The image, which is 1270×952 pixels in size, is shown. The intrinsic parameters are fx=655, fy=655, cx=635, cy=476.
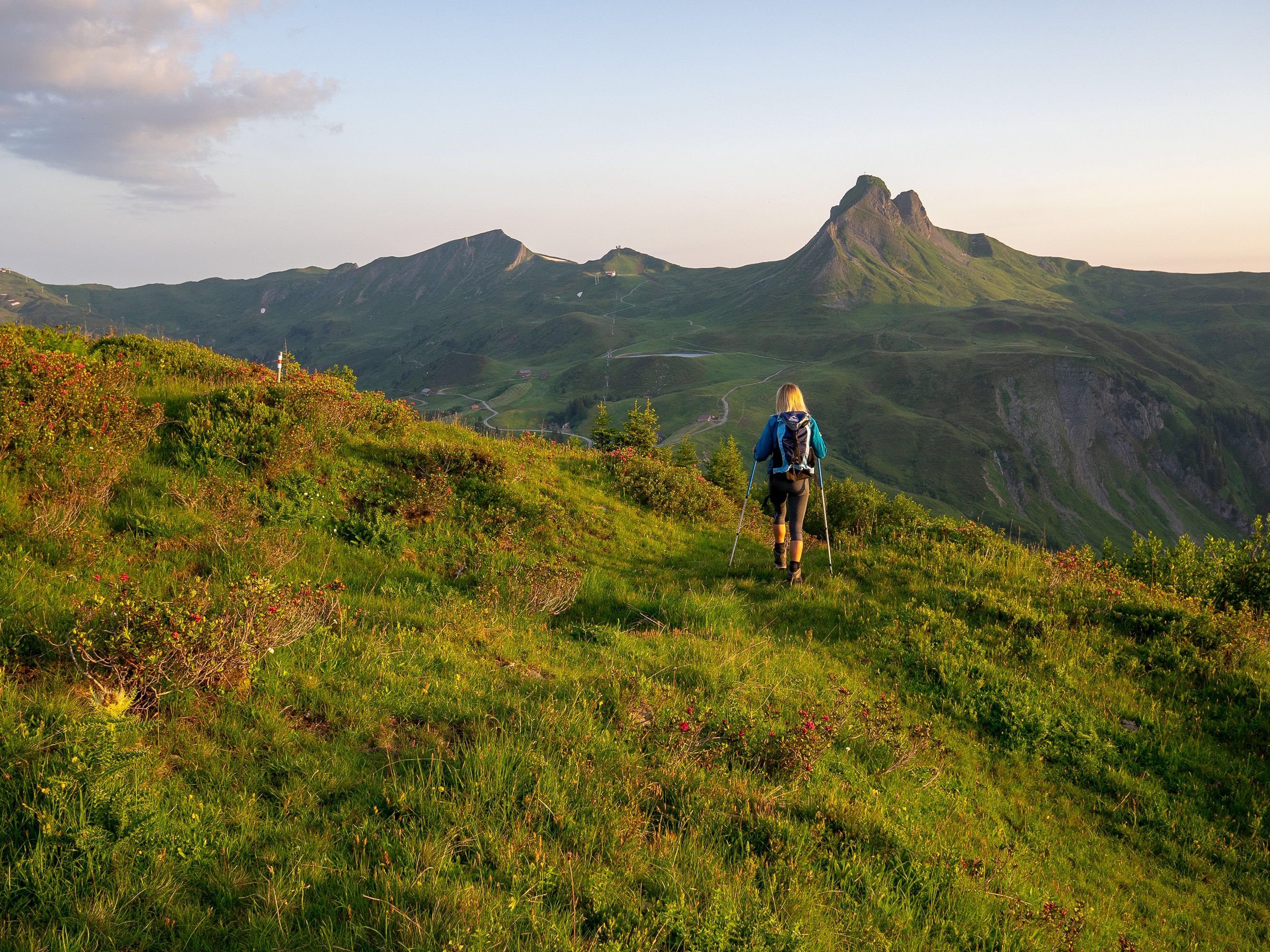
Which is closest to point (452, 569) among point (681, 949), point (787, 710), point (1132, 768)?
point (787, 710)

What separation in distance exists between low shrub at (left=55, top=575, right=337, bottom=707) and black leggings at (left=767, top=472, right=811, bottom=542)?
812 cm

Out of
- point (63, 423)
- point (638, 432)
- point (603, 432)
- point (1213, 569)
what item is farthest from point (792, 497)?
point (603, 432)

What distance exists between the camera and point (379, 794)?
14.3 ft

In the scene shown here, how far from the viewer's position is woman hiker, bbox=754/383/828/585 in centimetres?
1159

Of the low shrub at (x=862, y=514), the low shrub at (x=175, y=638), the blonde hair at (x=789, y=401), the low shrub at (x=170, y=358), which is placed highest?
the low shrub at (x=170, y=358)

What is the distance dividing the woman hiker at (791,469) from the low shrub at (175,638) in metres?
8.13

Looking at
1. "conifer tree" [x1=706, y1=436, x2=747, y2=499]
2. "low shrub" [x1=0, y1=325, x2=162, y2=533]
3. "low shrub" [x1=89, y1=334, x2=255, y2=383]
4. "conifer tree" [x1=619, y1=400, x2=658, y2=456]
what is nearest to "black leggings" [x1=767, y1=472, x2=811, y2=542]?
"low shrub" [x1=0, y1=325, x2=162, y2=533]

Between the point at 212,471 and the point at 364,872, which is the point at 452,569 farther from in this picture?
the point at 364,872

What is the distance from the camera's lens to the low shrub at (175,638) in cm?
507

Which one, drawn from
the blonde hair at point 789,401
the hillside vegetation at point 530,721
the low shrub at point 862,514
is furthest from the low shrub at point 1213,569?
the blonde hair at point 789,401

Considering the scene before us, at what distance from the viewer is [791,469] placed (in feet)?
38.1

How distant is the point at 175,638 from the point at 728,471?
128ft

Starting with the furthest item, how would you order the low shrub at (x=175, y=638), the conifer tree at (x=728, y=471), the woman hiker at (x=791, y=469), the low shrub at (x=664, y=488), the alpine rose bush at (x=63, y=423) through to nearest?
the conifer tree at (x=728, y=471) < the low shrub at (x=664, y=488) < the woman hiker at (x=791, y=469) < the alpine rose bush at (x=63, y=423) < the low shrub at (x=175, y=638)

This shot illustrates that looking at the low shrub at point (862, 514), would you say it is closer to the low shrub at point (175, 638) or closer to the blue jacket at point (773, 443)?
the blue jacket at point (773, 443)
